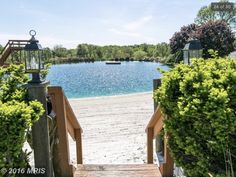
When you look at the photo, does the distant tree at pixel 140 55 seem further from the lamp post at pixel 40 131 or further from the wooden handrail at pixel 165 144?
the lamp post at pixel 40 131

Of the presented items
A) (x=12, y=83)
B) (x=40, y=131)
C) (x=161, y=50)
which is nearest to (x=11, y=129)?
A: (x=40, y=131)

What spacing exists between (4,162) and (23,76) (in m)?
0.98

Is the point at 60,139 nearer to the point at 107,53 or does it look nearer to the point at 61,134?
the point at 61,134

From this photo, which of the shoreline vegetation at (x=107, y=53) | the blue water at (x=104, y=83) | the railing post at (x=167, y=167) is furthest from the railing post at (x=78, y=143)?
the shoreline vegetation at (x=107, y=53)

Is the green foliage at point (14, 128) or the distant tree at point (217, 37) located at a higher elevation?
the distant tree at point (217, 37)

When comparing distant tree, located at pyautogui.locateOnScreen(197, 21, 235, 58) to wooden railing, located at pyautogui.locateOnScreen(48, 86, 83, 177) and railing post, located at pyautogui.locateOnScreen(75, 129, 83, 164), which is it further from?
wooden railing, located at pyautogui.locateOnScreen(48, 86, 83, 177)

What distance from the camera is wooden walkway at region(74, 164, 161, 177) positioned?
2.65 meters

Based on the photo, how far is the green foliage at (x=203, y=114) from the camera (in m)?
1.37

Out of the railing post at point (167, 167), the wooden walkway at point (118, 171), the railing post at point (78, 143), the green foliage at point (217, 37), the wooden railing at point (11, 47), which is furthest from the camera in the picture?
the green foliage at point (217, 37)

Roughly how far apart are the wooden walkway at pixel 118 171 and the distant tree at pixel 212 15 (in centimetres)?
3424

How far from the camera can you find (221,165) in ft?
5.09

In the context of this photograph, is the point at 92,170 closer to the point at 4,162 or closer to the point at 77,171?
the point at 77,171

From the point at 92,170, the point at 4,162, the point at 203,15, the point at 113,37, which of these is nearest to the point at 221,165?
the point at 4,162

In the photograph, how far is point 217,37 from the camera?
74.6 feet
